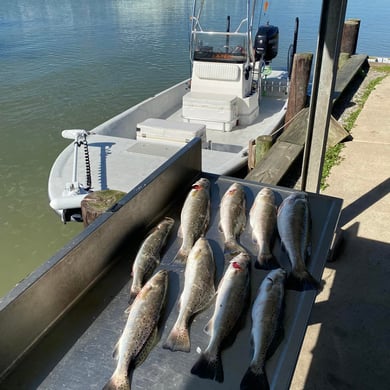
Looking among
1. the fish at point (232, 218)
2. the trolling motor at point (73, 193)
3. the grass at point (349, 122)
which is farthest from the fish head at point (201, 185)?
the grass at point (349, 122)

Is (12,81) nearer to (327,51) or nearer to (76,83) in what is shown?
(76,83)

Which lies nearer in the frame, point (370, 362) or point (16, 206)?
point (370, 362)

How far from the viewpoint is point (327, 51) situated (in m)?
3.05

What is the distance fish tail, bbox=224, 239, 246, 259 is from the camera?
2154 millimetres

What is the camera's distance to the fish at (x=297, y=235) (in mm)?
1935

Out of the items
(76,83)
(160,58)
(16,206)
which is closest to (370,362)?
(16,206)

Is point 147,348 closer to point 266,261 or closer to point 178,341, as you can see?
point 178,341

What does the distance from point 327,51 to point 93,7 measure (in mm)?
31967

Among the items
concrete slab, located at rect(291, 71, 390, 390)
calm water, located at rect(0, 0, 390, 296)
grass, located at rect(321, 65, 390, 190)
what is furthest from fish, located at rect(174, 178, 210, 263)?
calm water, located at rect(0, 0, 390, 296)

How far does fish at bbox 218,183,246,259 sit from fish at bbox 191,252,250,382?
100mm

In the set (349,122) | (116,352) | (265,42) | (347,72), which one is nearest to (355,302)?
(116,352)

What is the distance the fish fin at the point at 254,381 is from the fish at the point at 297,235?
0.52 meters

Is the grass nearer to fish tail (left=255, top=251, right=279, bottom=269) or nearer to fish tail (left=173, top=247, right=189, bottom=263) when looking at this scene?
fish tail (left=255, top=251, right=279, bottom=269)

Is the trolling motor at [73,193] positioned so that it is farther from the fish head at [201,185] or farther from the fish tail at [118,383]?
the fish tail at [118,383]
